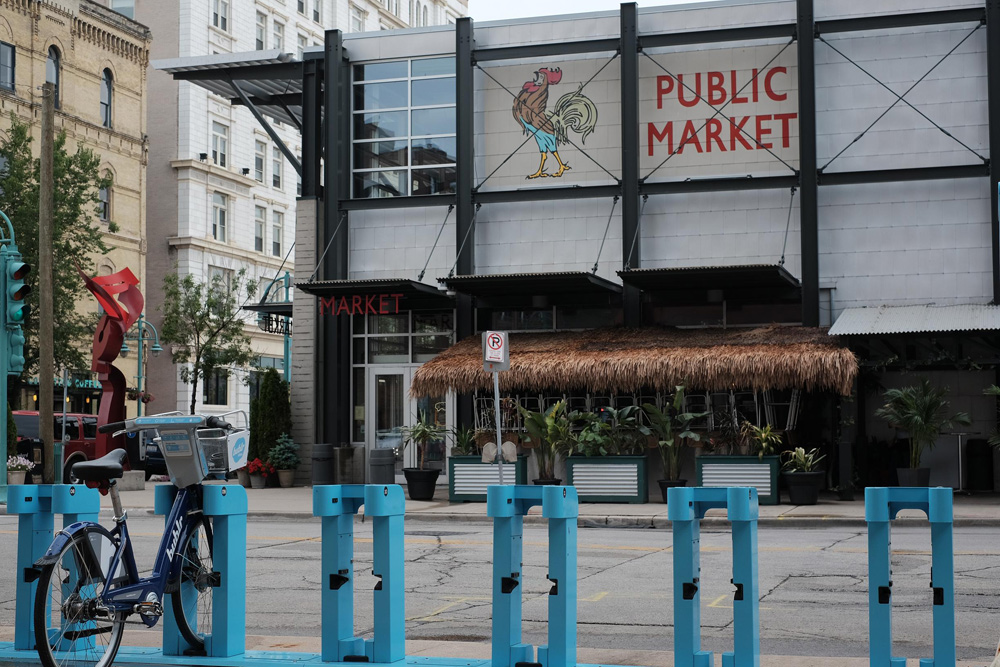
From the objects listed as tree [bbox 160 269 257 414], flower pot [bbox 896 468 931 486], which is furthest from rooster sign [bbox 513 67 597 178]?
tree [bbox 160 269 257 414]

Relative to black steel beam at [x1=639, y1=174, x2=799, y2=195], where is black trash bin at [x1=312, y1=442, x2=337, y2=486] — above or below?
below

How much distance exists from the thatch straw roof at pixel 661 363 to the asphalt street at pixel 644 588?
4.62 m

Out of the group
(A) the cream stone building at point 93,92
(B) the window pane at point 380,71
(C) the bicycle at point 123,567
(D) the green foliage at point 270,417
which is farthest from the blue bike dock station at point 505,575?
(A) the cream stone building at point 93,92

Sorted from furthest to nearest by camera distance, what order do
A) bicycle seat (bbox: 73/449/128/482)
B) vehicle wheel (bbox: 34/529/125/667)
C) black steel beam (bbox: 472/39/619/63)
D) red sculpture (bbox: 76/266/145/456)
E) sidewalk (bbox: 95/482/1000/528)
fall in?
red sculpture (bbox: 76/266/145/456) → black steel beam (bbox: 472/39/619/63) → sidewalk (bbox: 95/482/1000/528) → bicycle seat (bbox: 73/449/128/482) → vehicle wheel (bbox: 34/529/125/667)

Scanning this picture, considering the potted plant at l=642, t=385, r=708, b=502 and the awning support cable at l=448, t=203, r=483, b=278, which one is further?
the awning support cable at l=448, t=203, r=483, b=278

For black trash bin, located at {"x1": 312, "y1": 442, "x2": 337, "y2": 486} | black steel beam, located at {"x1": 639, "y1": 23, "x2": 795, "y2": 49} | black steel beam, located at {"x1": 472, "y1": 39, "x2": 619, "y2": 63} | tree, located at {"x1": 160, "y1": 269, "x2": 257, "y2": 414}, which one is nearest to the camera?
black steel beam, located at {"x1": 639, "y1": 23, "x2": 795, "y2": 49}

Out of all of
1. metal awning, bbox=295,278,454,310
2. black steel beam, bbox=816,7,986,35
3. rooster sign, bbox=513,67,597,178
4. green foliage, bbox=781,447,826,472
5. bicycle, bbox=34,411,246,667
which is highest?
black steel beam, bbox=816,7,986,35

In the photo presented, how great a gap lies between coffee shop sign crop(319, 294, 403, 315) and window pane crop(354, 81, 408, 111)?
4.68 metres

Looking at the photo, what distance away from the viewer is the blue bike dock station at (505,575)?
6043 millimetres

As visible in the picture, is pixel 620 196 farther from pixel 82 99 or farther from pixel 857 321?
pixel 82 99

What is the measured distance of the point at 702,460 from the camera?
20.9 metres

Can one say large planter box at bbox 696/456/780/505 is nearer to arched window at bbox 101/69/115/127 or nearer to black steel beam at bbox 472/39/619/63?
black steel beam at bbox 472/39/619/63

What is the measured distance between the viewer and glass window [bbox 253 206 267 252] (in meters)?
61.8

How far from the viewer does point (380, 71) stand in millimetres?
26906
